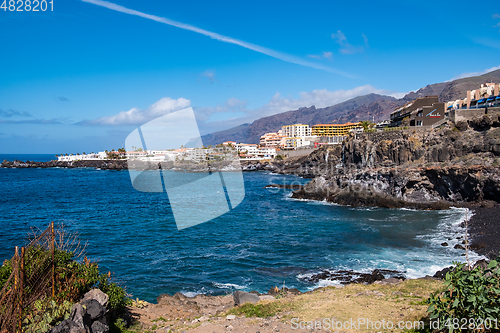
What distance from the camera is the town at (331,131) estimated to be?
1864 inches

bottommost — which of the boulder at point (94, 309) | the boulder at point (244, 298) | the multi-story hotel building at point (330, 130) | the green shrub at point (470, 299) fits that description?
the boulder at point (244, 298)

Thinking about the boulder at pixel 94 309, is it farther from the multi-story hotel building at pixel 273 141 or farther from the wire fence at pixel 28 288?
the multi-story hotel building at pixel 273 141

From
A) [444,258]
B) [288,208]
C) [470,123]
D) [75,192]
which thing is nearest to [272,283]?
[444,258]

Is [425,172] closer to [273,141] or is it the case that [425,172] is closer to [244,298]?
[244,298]

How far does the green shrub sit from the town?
7.37m

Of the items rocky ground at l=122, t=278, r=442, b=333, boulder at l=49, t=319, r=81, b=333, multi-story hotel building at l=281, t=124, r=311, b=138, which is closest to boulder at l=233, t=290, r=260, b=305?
rocky ground at l=122, t=278, r=442, b=333

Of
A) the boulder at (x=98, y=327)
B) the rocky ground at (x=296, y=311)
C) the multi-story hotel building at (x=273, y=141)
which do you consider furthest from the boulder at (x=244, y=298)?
the multi-story hotel building at (x=273, y=141)

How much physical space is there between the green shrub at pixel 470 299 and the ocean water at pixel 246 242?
1063cm

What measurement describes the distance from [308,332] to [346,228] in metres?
22.1

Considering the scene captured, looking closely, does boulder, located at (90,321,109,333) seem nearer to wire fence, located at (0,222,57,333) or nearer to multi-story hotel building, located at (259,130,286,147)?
wire fence, located at (0,222,57,333)

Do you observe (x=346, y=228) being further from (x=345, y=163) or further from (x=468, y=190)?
(x=345, y=163)

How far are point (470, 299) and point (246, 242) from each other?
2065cm

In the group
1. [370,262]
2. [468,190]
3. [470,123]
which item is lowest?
[370,262]

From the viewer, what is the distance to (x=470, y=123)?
4262 centimetres
